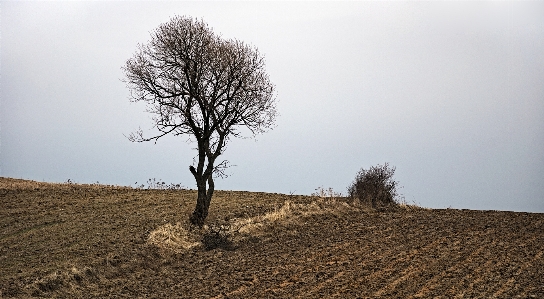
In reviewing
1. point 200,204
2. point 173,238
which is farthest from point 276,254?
point 200,204

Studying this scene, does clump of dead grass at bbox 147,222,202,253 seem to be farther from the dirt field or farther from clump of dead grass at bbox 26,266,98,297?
clump of dead grass at bbox 26,266,98,297

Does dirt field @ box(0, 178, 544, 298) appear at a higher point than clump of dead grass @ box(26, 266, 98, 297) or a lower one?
higher

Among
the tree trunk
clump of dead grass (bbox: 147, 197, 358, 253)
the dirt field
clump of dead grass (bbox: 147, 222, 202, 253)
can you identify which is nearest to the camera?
the dirt field

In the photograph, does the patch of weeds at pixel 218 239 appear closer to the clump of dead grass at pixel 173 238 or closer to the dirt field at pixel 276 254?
the dirt field at pixel 276 254

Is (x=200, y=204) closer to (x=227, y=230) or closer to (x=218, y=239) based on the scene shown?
(x=227, y=230)

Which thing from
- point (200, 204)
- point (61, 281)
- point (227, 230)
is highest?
point (200, 204)

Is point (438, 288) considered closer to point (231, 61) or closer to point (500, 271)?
point (500, 271)

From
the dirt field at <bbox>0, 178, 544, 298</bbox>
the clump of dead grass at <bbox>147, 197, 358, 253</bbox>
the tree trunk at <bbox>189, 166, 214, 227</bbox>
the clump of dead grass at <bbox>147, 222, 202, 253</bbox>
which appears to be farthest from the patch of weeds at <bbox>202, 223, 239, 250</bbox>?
the tree trunk at <bbox>189, 166, 214, 227</bbox>

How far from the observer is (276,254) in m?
19.0

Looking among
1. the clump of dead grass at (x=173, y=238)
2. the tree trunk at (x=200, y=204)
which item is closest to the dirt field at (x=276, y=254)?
the clump of dead grass at (x=173, y=238)

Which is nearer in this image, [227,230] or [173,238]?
[173,238]

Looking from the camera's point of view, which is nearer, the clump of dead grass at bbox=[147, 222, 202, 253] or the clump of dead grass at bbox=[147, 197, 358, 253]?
the clump of dead grass at bbox=[147, 222, 202, 253]

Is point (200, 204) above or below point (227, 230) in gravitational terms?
above

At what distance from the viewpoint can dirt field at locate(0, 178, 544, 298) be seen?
15.2 meters
